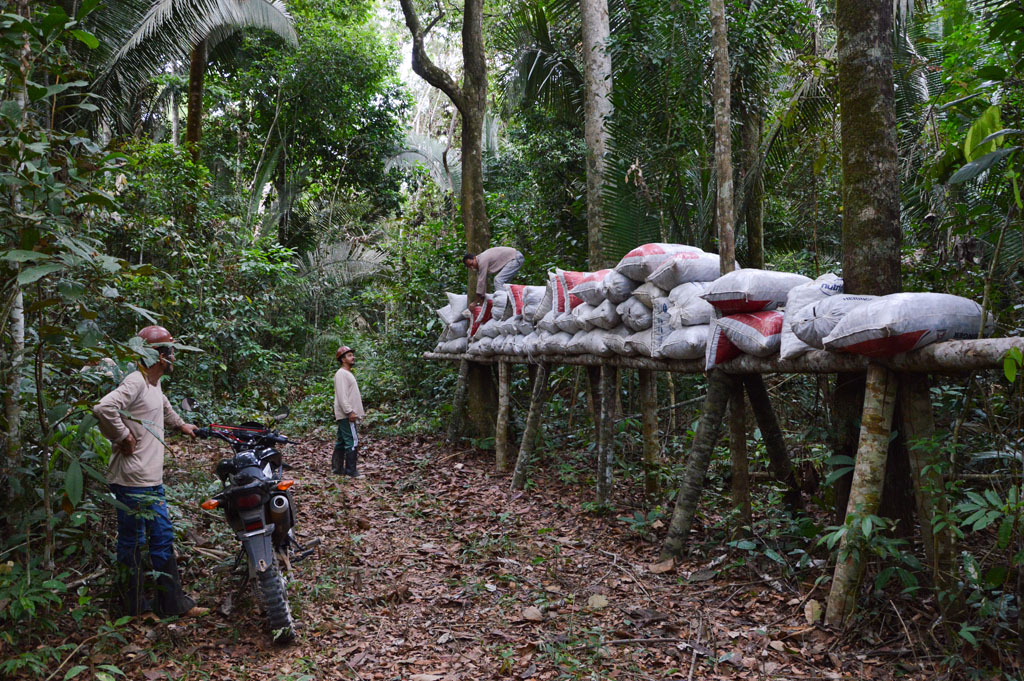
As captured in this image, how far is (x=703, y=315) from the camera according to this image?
15.9ft

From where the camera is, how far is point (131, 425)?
13.1ft

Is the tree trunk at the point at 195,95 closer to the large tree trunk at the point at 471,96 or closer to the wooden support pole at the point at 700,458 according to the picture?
the large tree trunk at the point at 471,96

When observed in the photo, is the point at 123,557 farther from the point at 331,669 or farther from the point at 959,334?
the point at 959,334

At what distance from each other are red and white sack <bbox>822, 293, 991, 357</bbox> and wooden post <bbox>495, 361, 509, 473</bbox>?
17.6 ft

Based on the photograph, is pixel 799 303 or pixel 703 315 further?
pixel 703 315

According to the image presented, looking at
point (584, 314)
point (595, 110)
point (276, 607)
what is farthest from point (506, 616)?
point (595, 110)

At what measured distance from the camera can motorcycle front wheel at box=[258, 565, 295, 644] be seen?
3.82 meters

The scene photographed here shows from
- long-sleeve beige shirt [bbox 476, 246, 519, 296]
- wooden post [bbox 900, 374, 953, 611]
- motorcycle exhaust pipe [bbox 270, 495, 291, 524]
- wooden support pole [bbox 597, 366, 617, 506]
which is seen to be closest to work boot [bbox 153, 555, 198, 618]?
motorcycle exhaust pipe [bbox 270, 495, 291, 524]

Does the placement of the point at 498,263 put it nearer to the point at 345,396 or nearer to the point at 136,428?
the point at 345,396

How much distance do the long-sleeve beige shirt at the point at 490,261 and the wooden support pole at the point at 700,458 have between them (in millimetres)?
4769

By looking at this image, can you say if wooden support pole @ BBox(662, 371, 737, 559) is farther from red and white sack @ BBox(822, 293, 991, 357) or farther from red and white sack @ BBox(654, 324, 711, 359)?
red and white sack @ BBox(822, 293, 991, 357)

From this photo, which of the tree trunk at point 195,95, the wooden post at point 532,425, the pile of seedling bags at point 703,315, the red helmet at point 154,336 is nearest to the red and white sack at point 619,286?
the pile of seedling bags at point 703,315

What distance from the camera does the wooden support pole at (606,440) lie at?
19.6 ft

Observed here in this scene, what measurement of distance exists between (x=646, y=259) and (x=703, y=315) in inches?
30.8
